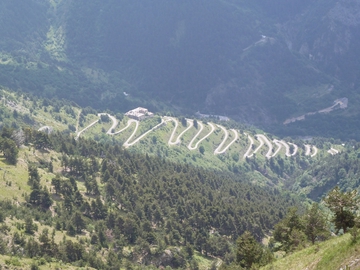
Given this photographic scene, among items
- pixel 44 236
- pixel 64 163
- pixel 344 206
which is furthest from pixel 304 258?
pixel 64 163

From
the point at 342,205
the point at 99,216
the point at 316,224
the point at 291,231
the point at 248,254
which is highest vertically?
the point at 99,216

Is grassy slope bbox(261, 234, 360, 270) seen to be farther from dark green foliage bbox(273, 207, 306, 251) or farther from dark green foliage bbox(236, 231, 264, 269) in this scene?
dark green foliage bbox(236, 231, 264, 269)

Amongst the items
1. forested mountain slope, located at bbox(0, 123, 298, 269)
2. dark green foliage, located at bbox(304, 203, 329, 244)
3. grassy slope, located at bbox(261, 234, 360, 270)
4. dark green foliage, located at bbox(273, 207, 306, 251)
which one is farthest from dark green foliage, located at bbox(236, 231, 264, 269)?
forested mountain slope, located at bbox(0, 123, 298, 269)

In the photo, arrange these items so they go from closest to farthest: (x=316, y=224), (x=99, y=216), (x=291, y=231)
Result: (x=316, y=224), (x=291, y=231), (x=99, y=216)

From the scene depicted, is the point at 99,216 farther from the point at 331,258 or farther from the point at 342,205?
the point at 331,258

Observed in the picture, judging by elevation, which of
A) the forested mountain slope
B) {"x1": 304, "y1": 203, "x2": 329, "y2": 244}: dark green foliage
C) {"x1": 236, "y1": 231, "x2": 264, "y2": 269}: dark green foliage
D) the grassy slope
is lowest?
the grassy slope

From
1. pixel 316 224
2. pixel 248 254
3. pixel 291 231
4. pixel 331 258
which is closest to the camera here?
pixel 331 258

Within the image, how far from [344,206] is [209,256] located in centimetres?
9103

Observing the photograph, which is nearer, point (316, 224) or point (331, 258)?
point (331, 258)

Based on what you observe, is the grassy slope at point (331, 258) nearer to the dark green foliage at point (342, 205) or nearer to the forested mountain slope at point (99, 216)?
the dark green foliage at point (342, 205)

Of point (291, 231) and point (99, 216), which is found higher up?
point (99, 216)

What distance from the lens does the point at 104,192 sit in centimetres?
Result: 16550

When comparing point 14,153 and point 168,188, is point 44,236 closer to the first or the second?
point 14,153

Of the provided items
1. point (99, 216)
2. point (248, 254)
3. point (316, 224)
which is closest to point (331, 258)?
point (316, 224)
